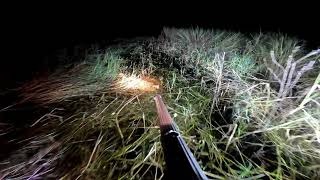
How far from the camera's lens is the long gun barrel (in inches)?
37.9

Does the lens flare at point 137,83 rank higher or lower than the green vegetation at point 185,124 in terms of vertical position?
higher

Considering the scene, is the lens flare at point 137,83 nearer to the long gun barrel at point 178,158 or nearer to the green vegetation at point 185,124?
the green vegetation at point 185,124

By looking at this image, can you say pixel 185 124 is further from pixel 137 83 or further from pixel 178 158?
pixel 137 83

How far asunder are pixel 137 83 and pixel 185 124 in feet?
3.03

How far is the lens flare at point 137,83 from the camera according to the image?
2.32 m

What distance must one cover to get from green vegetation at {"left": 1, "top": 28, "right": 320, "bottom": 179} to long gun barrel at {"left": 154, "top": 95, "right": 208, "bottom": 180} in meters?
0.22

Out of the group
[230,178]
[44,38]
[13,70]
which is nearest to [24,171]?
[230,178]

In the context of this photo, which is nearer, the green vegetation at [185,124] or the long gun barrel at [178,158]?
the long gun barrel at [178,158]

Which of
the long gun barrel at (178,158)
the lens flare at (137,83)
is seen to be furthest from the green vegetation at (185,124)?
the long gun barrel at (178,158)

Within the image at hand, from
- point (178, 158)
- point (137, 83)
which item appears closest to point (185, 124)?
point (178, 158)

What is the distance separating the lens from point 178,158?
1064mm

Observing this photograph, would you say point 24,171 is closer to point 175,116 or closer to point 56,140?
point 56,140

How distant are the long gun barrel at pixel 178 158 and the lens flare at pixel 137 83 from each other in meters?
1.05

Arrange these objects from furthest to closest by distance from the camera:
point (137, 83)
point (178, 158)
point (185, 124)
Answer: point (137, 83) < point (185, 124) < point (178, 158)
